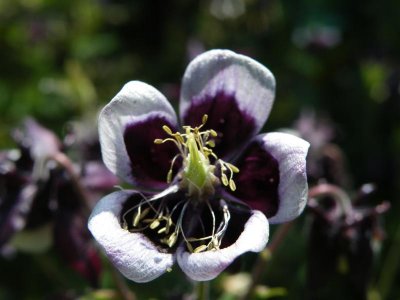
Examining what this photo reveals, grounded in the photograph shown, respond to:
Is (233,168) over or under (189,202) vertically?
over

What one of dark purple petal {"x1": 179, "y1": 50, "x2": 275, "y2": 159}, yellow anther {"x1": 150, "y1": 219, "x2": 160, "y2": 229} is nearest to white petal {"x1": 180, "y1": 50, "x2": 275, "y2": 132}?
dark purple petal {"x1": 179, "y1": 50, "x2": 275, "y2": 159}

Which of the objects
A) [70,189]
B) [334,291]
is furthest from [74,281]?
[334,291]

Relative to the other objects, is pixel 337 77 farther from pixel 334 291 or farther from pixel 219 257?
pixel 219 257

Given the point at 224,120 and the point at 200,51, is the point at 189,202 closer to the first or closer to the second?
the point at 224,120

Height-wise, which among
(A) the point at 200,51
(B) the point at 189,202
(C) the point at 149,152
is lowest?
(A) the point at 200,51

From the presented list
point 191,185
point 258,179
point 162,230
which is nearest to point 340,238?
point 258,179

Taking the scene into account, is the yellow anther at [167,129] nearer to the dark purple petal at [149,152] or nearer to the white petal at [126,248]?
the dark purple petal at [149,152]

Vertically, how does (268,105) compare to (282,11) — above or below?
above
